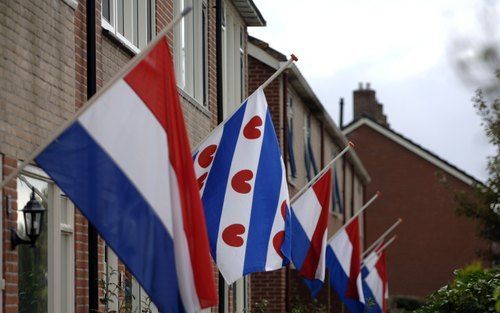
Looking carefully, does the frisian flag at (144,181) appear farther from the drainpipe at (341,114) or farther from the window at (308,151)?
the drainpipe at (341,114)

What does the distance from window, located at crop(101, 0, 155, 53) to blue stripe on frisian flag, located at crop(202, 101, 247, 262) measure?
182 centimetres

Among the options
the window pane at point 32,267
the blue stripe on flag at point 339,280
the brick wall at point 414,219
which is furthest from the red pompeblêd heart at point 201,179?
the brick wall at point 414,219

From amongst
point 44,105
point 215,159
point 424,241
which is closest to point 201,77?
point 215,159

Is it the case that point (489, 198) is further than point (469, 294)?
Yes

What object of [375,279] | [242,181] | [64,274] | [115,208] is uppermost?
[375,279]

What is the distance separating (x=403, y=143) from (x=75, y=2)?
4696 centimetres

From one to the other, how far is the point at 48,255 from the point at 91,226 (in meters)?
0.65

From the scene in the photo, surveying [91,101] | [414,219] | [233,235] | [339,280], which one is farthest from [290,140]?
[414,219]

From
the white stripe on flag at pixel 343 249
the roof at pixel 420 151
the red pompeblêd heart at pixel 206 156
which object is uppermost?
the roof at pixel 420 151

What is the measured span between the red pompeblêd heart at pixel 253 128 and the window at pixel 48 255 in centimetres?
191

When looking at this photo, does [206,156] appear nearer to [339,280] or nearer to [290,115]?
[339,280]

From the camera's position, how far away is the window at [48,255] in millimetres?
11734

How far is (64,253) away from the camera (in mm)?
13039

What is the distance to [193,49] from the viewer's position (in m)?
20.6
